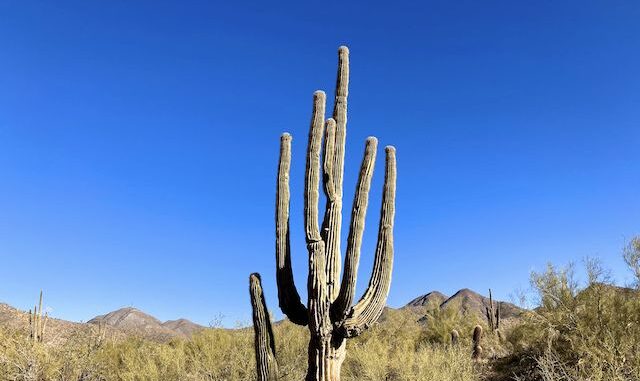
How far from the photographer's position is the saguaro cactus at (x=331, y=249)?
7.37 m

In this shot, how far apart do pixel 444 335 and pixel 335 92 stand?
12916mm

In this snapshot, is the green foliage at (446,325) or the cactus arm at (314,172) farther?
the green foliage at (446,325)

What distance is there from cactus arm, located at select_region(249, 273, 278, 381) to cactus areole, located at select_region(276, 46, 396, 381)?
0.28m

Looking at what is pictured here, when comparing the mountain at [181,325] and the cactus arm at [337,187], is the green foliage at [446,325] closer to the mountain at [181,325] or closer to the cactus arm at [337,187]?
the cactus arm at [337,187]

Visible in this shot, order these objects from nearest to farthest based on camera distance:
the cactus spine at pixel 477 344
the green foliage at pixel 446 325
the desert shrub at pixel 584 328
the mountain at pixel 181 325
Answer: the desert shrub at pixel 584 328
the cactus spine at pixel 477 344
the green foliage at pixel 446 325
the mountain at pixel 181 325

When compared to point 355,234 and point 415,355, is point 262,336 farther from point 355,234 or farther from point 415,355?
point 415,355

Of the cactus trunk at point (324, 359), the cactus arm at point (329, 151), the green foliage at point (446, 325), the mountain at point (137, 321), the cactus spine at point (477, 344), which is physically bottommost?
the cactus trunk at point (324, 359)

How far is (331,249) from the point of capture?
7.69m

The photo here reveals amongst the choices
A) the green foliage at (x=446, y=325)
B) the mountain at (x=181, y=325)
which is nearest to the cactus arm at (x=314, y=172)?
the green foliage at (x=446, y=325)

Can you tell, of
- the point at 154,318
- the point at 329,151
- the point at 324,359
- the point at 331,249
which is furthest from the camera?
the point at 154,318

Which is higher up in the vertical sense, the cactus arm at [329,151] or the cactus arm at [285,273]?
the cactus arm at [329,151]

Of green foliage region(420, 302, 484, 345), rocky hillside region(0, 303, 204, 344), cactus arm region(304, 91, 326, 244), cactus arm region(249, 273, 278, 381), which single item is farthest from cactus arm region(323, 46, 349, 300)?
rocky hillside region(0, 303, 204, 344)

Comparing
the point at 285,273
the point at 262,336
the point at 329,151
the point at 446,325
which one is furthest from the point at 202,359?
the point at 329,151

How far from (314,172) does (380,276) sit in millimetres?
1630
